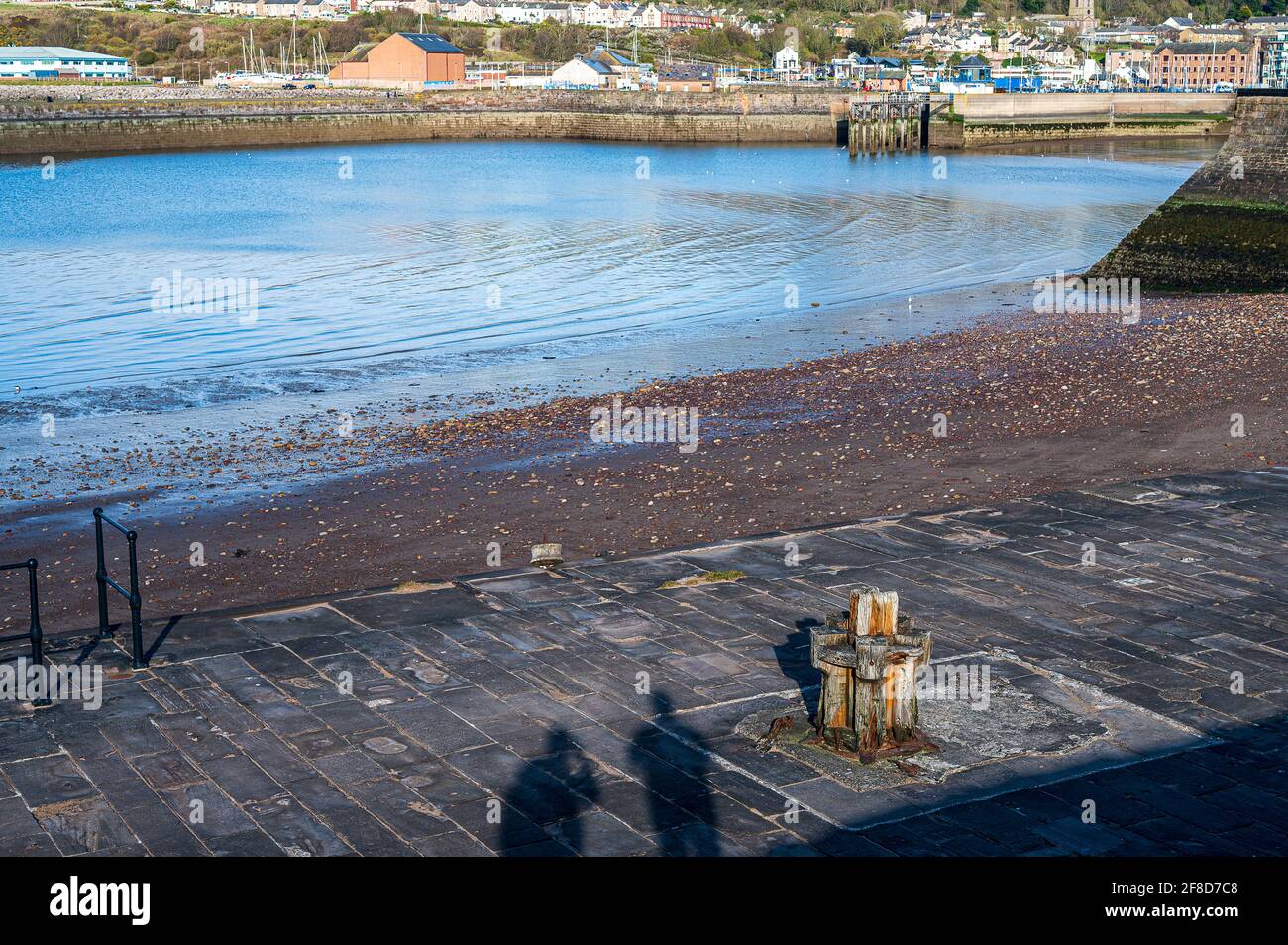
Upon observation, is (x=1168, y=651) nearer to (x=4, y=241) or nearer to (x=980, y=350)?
(x=980, y=350)

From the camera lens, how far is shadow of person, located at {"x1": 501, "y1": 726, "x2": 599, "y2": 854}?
6812 mm

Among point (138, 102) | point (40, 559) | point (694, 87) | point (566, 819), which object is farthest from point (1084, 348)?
point (694, 87)

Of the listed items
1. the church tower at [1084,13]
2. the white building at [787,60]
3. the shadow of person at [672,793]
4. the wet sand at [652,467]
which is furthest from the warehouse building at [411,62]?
the church tower at [1084,13]

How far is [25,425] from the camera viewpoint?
20531mm

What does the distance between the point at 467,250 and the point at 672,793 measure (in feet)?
122

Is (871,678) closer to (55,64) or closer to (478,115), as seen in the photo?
(478,115)

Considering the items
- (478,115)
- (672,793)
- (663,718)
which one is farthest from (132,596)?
(478,115)

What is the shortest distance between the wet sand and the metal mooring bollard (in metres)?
5.50

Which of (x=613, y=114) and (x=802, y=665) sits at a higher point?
(x=613, y=114)

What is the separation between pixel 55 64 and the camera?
335ft

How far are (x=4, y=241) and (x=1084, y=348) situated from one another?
116ft

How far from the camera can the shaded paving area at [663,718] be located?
682 centimetres

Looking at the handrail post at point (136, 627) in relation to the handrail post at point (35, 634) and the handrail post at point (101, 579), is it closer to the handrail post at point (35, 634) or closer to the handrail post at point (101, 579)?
the handrail post at point (101, 579)

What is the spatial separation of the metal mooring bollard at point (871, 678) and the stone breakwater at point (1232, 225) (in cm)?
2746
